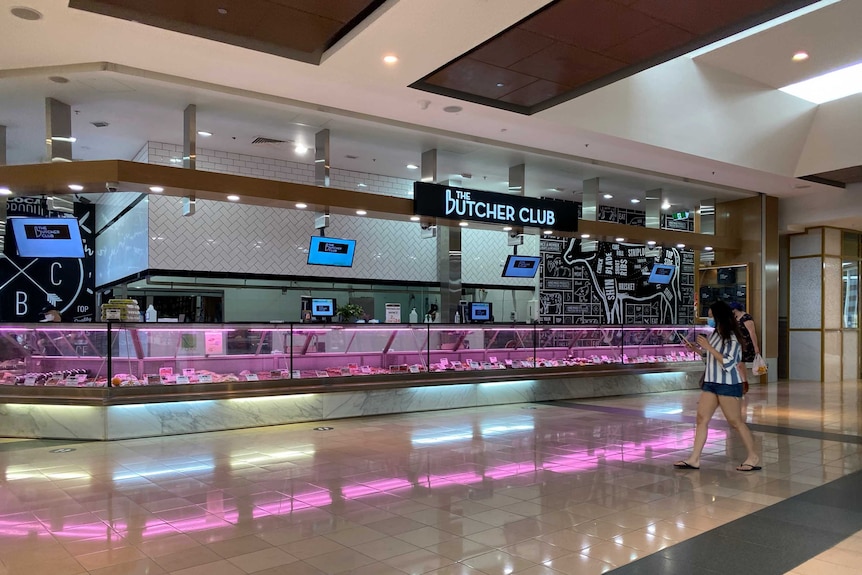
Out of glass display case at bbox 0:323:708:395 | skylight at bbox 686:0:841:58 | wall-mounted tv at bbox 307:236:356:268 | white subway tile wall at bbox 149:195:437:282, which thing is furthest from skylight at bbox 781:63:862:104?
wall-mounted tv at bbox 307:236:356:268

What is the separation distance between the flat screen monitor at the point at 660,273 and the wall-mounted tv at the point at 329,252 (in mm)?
7097

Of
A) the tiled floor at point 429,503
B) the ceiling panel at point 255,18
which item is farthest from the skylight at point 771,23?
the tiled floor at point 429,503

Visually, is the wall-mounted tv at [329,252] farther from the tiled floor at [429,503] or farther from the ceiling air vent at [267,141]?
the tiled floor at [429,503]

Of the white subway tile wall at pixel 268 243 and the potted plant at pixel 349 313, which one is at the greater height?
the white subway tile wall at pixel 268 243

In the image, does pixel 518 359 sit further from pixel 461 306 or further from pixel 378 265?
pixel 378 265

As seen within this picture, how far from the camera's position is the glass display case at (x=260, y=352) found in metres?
7.05

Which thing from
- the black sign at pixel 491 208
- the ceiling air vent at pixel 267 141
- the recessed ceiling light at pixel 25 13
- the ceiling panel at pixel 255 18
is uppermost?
the ceiling panel at pixel 255 18

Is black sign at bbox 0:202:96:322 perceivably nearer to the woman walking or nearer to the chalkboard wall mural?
the chalkboard wall mural

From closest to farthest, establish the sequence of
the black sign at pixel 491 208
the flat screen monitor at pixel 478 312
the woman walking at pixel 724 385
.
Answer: the woman walking at pixel 724 385
the black sign at pixel 491 208
the flat screen monitor at pixel 478 312

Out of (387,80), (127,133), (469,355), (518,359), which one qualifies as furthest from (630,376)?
(127,133)

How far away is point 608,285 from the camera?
55.2 feet

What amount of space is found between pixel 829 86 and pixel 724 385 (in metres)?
7.92

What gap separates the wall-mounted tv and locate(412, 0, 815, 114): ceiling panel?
368 cm

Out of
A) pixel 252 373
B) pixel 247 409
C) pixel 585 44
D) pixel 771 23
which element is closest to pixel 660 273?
pixel 771 23
